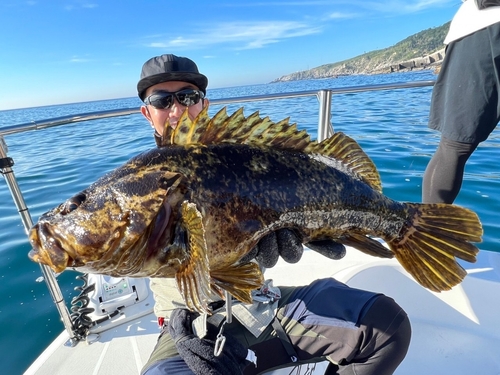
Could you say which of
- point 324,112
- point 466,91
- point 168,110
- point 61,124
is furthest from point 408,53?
point 61,124

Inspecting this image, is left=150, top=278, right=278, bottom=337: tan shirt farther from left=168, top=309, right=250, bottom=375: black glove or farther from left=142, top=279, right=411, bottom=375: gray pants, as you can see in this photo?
left=168, top=309, right=250, bottom=375: black glove

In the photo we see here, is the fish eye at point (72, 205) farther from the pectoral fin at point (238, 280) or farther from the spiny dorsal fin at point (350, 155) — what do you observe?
the spiny dorsal fin at point (350, 155)

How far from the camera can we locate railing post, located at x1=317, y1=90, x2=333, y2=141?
3.96 metres

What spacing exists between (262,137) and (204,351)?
1393 mm

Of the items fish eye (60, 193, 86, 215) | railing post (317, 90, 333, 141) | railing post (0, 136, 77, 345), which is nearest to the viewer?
fish eye (60, 193, 86, 215)

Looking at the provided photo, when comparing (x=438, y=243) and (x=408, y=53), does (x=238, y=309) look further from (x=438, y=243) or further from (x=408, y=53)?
(x=408, y=53)

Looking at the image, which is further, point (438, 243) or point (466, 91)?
point (466, 91)

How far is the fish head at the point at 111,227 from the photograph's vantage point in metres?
1.54

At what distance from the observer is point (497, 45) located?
3.04m

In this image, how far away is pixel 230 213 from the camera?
1.78m

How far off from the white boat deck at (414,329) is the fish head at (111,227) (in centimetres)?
163

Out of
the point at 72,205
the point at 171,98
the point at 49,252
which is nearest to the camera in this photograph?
the point at 49,252

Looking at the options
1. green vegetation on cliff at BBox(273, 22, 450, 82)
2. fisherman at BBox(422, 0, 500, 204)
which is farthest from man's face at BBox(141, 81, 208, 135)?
green vegetation on cliff at BBox(273, 22, 450, 82)

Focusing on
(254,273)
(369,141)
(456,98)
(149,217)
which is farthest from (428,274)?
(369,141)
